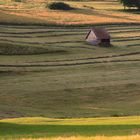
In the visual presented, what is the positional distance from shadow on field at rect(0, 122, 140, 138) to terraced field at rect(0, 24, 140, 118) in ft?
23.4

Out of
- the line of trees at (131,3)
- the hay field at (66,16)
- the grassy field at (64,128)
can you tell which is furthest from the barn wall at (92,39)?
the grassy field at (64,128)

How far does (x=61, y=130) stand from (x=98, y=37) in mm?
50929

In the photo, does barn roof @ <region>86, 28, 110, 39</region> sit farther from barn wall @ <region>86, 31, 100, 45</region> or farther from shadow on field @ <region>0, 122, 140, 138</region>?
shadow on field @ <region>0, 122, 140, 138</region>

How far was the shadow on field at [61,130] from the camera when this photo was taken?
2153cm

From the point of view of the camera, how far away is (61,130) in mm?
22922

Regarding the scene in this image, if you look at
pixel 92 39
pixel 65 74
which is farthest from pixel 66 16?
pixel 65 74

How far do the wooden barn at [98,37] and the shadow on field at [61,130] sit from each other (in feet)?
159

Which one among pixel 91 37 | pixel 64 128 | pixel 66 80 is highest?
pixel 64 128

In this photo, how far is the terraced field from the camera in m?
36.2

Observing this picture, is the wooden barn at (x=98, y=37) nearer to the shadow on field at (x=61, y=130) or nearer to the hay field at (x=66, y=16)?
the hay field at (x=66, y=16)

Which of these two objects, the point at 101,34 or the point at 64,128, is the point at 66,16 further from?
the point at 64,128

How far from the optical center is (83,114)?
33281 mm

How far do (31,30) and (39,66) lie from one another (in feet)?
92.2

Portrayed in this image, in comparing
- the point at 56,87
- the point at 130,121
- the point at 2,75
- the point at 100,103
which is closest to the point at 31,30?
the point at 2,75
